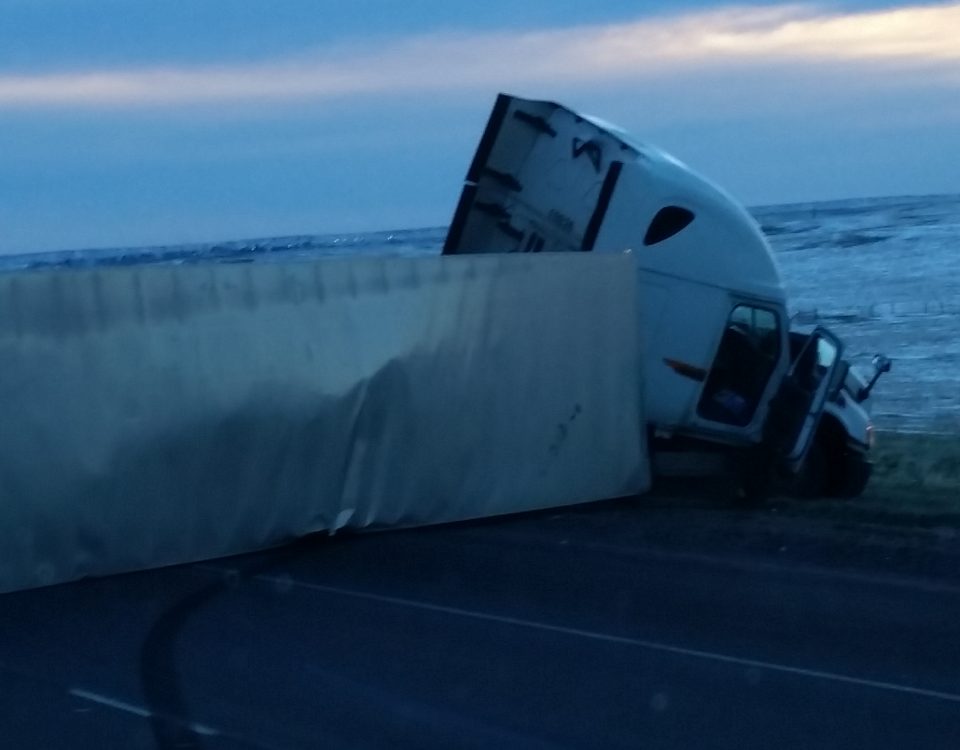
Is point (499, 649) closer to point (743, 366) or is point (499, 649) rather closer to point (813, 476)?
point (743, 366)

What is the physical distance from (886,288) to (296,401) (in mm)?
41217

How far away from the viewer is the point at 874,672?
8367 mm

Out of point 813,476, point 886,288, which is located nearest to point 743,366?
point 813,476

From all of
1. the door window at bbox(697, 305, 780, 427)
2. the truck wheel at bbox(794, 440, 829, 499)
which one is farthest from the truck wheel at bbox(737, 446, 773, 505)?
the truck wheel at bbox(794, 440, 829, 499)

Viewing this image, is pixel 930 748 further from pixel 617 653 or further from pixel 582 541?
pixel 582 541

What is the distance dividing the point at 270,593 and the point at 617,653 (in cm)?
320

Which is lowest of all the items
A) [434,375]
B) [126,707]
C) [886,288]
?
[886,288]

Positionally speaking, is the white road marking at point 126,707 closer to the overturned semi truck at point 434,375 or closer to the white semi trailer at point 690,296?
the overturned semi truck at point 434,375

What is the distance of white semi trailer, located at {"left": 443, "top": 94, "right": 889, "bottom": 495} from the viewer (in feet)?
50.4

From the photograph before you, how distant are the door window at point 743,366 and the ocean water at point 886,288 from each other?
10.0ft

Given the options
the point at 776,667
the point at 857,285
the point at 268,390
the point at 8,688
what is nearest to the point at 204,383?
the point at 268,390

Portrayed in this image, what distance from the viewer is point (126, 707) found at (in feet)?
25.2

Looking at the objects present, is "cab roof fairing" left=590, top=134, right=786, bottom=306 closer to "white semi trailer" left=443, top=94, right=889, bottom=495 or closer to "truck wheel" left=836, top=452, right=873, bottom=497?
"white semi trailer" left=443, top=94, right=889, bottom=495

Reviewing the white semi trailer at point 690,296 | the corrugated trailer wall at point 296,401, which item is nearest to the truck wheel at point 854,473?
→ the white semi trailer at point 690,296
